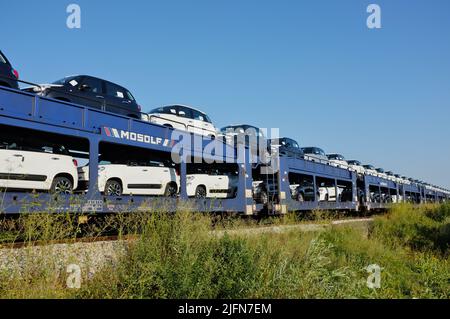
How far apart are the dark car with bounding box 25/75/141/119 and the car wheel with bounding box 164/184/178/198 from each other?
2209 mm

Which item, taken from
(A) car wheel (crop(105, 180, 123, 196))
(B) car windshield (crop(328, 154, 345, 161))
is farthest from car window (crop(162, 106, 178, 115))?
(B) car windshield (crop(328, 154, 345, 161))

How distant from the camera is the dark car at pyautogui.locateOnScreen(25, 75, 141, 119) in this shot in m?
8.58

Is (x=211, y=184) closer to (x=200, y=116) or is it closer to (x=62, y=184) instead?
(x=200, y=116)

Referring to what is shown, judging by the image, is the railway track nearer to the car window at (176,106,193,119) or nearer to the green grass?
the green grass

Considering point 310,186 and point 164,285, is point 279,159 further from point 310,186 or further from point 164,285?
point 164,285

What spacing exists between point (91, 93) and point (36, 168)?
127 inches

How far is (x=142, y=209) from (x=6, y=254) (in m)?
3.39

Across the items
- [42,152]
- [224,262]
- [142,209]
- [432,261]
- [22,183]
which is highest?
[42,152]

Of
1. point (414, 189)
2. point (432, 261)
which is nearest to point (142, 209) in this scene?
point (432, 261)

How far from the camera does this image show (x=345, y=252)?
379 inches

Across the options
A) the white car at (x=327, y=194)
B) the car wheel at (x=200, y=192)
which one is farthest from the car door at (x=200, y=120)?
the white car at (x=327, y=194)

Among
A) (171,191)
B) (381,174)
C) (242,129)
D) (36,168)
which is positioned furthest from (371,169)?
(36,168)

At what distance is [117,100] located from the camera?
10.4m

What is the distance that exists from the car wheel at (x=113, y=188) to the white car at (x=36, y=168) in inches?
36.1
